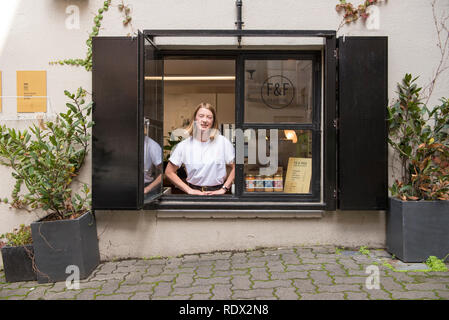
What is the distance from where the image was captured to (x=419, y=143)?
4426 mm

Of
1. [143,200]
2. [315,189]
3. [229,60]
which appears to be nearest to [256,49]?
[229,60]

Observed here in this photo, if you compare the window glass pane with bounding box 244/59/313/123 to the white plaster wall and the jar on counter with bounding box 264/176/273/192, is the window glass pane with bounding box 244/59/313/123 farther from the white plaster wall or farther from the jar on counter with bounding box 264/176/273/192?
the jar on counter with bounding box 264/176/273/192

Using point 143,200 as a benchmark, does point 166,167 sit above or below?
above

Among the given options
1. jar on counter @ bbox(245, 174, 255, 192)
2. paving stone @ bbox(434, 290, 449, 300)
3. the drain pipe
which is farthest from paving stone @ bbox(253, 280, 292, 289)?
the drain pipe

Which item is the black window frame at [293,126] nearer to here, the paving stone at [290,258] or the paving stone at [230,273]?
the paving stone at [290,258]

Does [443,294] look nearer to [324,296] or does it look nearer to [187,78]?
[324,296]

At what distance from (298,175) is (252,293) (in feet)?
6.16

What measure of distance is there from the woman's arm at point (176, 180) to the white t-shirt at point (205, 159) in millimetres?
66

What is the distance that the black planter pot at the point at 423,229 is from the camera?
432 centimetres

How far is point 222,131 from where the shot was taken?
17.7ft
